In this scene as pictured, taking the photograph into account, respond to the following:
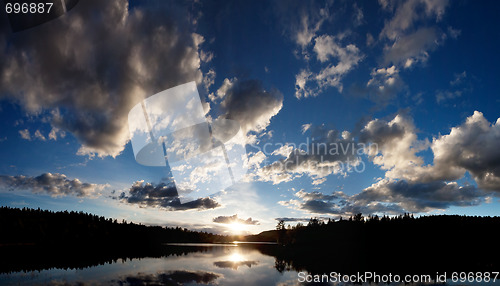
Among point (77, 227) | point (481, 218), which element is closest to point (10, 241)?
point (77, 227)

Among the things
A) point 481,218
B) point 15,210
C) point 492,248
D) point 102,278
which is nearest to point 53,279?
point 102,278

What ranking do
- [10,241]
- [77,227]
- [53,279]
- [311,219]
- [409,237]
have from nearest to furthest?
[53,279], [10,241], [409,237], [77,227], [311,219]

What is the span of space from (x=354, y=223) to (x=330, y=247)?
2800cm

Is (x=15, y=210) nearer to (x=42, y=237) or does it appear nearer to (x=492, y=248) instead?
(x=42, y=237)

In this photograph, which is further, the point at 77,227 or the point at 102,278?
the point at 77,227

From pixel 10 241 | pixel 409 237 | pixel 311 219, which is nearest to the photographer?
pixel 10 241

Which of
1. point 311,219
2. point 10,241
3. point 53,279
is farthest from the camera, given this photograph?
point 311,219

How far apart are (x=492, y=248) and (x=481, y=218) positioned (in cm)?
4082

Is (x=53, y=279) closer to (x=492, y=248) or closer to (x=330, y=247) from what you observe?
(x=330, y=247)

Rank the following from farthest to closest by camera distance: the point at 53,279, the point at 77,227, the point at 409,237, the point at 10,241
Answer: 1. the point at 77,227
2. the point at 409,237
3. the point at 10,241
4. the point at 53,279

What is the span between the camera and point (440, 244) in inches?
6206

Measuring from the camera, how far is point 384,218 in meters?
172

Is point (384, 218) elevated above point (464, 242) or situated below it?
above

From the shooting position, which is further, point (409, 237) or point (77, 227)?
point (77, 227)
